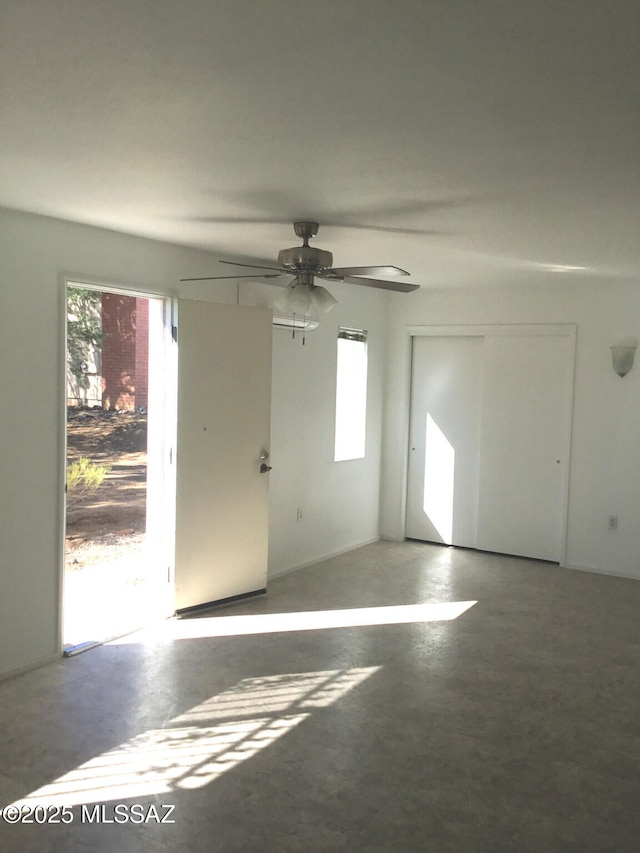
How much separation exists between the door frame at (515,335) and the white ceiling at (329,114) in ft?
7.10

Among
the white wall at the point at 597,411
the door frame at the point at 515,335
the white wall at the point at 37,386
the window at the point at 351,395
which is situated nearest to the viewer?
the white wall at the point at 37,386

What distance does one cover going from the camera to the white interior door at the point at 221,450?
4.39m

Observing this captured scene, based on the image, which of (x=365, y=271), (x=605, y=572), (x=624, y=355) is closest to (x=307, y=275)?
(x=365, y=271)

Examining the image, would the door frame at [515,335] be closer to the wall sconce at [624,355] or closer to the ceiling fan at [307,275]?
the wall sconce at [624,355]

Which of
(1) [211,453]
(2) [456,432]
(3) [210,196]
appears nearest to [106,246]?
(3) [210,196]

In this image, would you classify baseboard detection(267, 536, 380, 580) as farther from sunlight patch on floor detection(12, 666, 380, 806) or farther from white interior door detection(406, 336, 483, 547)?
sunlight patch on floor detection(12, 666, 380, 806)

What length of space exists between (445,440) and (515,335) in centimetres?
113

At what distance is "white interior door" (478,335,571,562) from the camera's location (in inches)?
229

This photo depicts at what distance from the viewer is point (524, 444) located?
5984 millimetres

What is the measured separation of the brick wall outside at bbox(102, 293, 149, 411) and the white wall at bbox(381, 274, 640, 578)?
142 inches

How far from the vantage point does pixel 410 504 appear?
21.9ft

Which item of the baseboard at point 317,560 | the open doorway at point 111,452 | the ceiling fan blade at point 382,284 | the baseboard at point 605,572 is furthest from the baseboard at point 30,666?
the baseboard at point 605,572

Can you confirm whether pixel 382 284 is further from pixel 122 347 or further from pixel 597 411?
pixel 122 347

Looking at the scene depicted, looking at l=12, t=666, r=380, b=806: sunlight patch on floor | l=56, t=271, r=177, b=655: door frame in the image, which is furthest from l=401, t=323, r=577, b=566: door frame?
l=56, t=271, r=177, b=655: door frame
